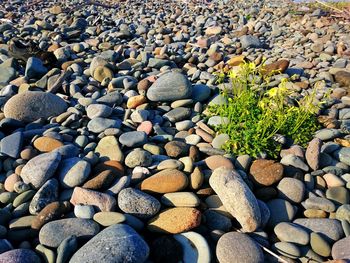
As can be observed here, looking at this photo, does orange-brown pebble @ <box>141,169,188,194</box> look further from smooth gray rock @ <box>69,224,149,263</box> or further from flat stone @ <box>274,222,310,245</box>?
flat stone @ <box>274,222,310,245</box>

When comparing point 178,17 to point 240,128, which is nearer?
point 240,128

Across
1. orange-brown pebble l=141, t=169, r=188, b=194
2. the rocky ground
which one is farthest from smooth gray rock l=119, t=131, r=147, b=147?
orange-brown pebble l=141, t=169, r=188, b=194

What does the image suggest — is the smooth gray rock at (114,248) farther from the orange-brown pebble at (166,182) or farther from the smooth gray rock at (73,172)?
the smooth gray rock at (73,172)

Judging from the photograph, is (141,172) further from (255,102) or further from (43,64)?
(43,64)

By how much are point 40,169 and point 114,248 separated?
1.20 meters

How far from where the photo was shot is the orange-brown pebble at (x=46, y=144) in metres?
3.52

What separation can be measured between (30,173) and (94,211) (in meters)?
0.77

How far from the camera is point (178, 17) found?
953 centimetres

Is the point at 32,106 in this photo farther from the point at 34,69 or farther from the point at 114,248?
the point at 114,248

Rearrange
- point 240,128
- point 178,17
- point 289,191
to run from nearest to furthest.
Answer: point 289,191, point 240,128, point 178,17

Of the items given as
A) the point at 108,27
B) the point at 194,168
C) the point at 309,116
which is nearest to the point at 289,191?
the point at 194,168

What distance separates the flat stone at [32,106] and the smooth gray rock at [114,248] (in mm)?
2267

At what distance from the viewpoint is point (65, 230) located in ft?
8.36

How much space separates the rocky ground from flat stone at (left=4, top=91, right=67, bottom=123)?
1 centimetres
